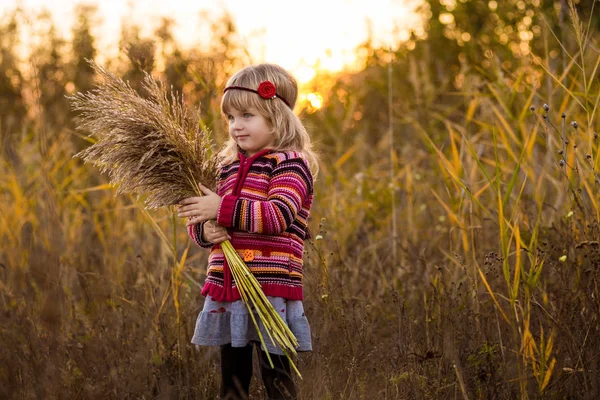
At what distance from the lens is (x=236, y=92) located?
2.62m

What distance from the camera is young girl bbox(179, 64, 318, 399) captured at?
7.96 feet

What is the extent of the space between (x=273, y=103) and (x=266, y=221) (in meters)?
0.53

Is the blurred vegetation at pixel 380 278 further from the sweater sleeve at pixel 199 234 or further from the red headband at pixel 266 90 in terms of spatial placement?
the red headband at pixel 266 90

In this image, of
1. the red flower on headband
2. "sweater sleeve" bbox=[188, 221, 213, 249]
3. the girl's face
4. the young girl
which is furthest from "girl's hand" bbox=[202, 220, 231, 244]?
the red flower on headband

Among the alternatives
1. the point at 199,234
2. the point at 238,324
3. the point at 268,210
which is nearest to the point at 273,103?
the point at 268,210

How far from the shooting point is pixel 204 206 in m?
2.42

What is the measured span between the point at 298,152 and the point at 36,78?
1.03 meters

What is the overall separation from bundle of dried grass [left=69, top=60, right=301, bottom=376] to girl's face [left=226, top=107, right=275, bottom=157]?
177mm

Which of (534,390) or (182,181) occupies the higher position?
(182,181)

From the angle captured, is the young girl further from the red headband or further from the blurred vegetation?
the blurred vegetation

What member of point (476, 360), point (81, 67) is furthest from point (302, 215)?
point (81, 67)

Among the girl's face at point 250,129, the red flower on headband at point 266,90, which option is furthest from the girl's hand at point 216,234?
the red flower on headband at point 266,90

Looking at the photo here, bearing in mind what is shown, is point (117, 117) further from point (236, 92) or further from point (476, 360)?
point (476, 360)

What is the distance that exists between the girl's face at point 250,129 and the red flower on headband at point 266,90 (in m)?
0.07
